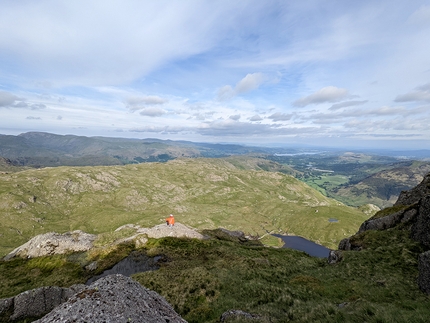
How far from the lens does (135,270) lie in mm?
51688

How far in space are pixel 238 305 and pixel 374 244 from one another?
35.3m

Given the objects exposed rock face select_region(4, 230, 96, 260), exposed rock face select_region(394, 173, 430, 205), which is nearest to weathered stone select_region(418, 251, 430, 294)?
exposed rock face select_region(394, 173, 430, 205)

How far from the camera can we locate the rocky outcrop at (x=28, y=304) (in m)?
22.8

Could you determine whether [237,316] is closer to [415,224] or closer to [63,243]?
[415,224]

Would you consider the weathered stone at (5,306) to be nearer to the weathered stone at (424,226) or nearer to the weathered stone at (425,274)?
the weathered stone at (425,274)

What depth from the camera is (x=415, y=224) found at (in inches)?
1506

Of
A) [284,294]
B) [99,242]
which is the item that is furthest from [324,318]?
[99,242]

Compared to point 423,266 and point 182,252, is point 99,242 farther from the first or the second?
point 423,266

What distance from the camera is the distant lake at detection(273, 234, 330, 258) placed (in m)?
163

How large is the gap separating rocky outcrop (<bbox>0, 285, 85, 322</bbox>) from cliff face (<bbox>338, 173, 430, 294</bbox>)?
39.3m

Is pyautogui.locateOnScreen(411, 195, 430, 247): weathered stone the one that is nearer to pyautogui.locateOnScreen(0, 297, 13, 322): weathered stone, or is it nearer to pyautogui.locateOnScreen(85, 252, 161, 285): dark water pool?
pyautogui.locateOnScreen(85, 252, 161, 285): dark water pool

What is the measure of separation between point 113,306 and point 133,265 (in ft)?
153

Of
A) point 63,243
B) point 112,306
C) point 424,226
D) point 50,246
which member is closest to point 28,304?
point 112,306

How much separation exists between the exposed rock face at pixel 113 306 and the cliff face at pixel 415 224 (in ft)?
92.6
